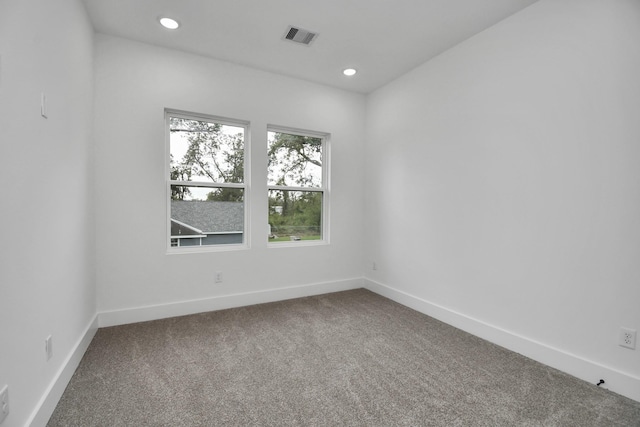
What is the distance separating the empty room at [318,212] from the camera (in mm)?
1689

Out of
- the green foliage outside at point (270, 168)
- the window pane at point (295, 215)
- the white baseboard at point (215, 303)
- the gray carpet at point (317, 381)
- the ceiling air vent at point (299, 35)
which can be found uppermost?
the ceiling air vent at point (299, 35)

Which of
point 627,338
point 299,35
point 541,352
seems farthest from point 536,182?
point 299,35

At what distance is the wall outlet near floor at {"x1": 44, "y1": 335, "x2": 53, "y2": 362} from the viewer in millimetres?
1629

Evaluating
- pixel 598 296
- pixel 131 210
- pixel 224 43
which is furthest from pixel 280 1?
pixel 598 296

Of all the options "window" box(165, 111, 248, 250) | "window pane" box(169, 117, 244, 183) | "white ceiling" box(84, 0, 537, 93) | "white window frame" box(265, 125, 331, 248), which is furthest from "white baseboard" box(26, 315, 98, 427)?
"white ceiling" box(84, 0, 537, 93)

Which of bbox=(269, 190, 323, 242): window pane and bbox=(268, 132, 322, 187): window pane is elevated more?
bbox=(268, 132, 322, 187): window pane

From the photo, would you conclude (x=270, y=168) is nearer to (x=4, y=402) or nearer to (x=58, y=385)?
(x=58, y=385)

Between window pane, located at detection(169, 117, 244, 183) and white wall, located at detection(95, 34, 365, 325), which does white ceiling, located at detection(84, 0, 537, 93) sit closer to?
white wall, located at detection(95, 34, 365, 325)

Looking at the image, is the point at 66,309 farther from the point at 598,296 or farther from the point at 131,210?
the point at 598,296

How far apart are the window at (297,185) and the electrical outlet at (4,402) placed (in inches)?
101

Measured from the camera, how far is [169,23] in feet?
8.54

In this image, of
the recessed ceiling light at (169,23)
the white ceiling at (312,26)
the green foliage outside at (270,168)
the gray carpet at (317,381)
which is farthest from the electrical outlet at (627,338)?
the recessed ceiling light at (169,23)

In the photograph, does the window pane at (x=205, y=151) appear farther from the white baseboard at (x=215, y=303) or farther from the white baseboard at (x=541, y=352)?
the white baseboard at (x=541, y=352)

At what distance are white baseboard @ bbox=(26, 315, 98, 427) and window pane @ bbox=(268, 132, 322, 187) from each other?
2.25m
